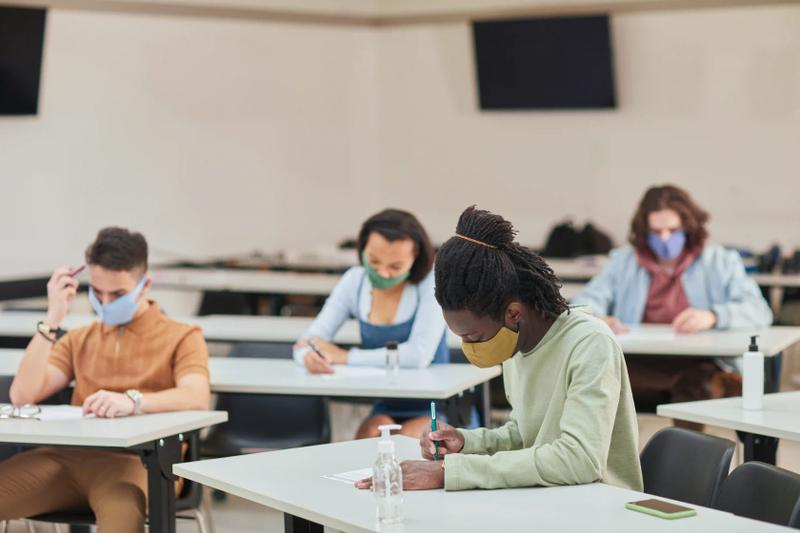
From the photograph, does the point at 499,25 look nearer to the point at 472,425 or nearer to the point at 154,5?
the point at 154,5

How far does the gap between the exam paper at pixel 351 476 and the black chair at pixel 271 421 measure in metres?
1.82

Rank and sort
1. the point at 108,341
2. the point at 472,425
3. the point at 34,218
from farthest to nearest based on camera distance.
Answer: the point at 34,218
the point at 472,425
the point at 108,341

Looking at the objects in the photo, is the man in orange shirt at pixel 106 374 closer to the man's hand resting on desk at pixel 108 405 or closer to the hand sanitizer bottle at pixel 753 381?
the man's hand resting on desk at pixel 108 405

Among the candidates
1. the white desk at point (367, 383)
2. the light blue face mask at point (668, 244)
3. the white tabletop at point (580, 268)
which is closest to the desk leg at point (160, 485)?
the white desk at point (367, 383)

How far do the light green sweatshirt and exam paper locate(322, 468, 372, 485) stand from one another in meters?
0.27

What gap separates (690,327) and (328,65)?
6.12m

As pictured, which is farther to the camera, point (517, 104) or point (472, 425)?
point (517, 104)

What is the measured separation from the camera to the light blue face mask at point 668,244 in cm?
556

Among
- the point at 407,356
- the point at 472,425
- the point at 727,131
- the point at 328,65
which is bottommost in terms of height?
the point at 472,425

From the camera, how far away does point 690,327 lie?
5.32m

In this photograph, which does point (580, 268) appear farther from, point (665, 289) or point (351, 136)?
point (351, 136)

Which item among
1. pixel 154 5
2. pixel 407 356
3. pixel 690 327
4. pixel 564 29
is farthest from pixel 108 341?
pixel 564 29

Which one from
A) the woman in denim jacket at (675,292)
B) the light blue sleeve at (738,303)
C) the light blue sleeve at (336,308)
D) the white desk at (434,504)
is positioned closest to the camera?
the white desk at (434,504)

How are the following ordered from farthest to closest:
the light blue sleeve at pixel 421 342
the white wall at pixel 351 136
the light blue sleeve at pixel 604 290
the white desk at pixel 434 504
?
the white wall at pixel 351 136 → the light blue sleeve at pixel 604 290 → the light blue sleeve at pixel 421 342 → the white desk at pixel 434 504
